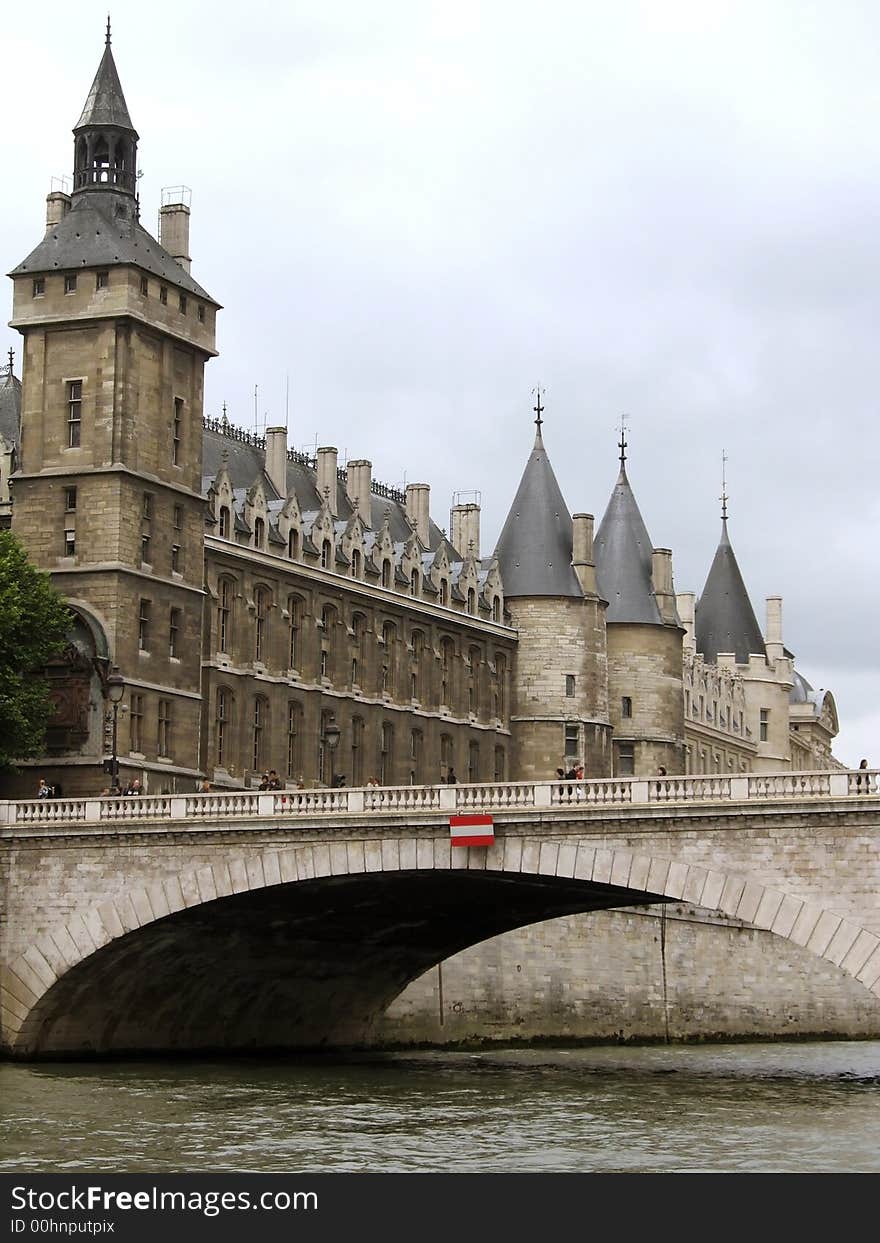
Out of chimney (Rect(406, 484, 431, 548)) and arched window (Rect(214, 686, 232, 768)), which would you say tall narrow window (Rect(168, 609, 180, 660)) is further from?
chimney (Rect(406, 484, 431, 548))

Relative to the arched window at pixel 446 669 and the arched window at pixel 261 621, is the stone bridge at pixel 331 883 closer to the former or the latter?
the arched window at pixel 261 621

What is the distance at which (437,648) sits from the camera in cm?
9662

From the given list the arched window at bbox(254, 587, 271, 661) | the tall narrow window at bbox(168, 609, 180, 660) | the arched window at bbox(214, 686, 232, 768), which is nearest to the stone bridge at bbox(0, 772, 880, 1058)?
the tall narrow window at bbox(168, 609, 180, 660)

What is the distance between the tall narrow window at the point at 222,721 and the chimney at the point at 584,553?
25.6 meters

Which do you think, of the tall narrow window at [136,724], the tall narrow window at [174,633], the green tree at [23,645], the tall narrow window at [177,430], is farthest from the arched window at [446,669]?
the green tree at [23,645]

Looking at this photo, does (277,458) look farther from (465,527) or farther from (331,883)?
(331,883)

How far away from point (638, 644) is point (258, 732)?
27786mm

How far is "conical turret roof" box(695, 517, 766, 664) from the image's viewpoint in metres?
137

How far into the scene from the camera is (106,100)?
7738cm

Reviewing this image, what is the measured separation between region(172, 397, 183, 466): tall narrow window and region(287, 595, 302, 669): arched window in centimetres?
1017

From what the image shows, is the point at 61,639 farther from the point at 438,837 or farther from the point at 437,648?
the point at 437,648
